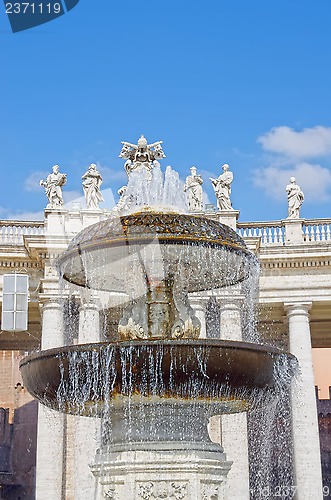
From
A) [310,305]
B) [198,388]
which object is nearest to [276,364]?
[198,388]

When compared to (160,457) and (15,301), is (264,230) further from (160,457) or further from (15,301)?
(160,457)

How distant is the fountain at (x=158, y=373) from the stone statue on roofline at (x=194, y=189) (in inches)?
645

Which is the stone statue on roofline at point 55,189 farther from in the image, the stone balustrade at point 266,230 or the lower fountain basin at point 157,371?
the lower fountain basin at point 157,371

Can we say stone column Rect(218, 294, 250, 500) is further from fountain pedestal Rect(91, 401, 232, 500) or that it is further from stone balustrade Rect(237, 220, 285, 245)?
fountain pedestal Rect(91, 401, 232, 500)

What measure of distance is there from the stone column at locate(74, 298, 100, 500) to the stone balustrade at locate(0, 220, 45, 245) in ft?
13.0

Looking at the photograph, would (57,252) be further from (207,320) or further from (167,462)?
(167,462)

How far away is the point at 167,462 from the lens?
10547mm

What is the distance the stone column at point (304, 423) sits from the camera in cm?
2664

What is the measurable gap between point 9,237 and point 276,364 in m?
20.0

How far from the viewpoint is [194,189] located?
29609 millimetres

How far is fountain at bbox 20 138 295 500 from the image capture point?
1034 cm

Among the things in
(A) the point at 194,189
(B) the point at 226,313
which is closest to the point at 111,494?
(B) the point at 226,313

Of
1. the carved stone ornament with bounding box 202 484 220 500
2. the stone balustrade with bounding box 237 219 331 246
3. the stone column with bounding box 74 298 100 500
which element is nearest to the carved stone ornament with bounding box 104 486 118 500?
the carved stone ornament with bounding box 202 484 220 500

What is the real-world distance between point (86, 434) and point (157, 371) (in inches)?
643
